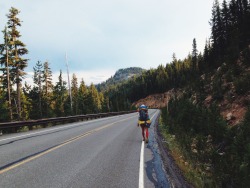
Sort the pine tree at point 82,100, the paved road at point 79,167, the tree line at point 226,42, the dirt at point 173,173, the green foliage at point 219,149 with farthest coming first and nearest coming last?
1. the pine tree at point 82,100
2. the tree line at point 226,42
3. the green foliage at point 219,149
4. the dirt at point 173,173
5. the paved road at point 79,167

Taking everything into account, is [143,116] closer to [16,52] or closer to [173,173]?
[173,173]

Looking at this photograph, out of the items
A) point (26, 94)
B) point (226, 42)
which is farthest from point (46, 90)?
point (226, 42)

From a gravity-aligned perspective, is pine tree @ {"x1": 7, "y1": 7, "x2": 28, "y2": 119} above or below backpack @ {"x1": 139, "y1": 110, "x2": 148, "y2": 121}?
above

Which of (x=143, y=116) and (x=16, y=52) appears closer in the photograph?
(x=143, y=116)

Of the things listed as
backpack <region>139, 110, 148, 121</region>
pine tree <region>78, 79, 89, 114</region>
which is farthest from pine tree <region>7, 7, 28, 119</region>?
pine tree <region>78, 79, 89, 114</region>

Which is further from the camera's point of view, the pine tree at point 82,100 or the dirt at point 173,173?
the pine tree at point 82,100

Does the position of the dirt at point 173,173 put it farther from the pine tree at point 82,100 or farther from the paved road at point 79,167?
the pine tree at point 82,100

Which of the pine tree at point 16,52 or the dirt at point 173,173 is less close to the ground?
the pine tree at point 16,52

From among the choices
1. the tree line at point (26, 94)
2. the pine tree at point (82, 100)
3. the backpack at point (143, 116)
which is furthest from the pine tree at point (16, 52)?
the pine tree at point (82, 100)

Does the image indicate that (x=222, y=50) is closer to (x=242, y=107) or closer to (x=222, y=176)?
(x=242, y=107)

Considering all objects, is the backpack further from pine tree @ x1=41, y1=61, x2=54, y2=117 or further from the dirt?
pine tree @ x1=41, y1=61, x2=54, y2=117

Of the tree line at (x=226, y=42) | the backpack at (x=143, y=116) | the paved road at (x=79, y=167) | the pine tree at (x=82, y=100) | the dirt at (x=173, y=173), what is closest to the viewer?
the paved road at (x=79, y=167)

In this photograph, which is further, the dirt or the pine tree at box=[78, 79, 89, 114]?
the pine tree at box=[78, 79, 89, 114]

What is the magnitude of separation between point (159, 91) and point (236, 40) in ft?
386
